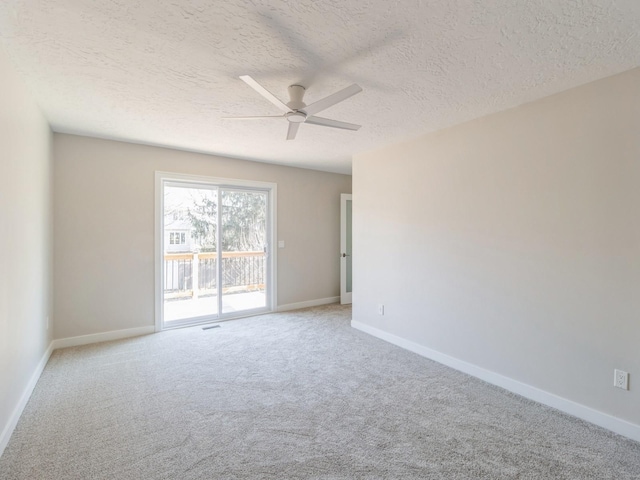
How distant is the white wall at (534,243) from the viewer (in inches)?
82.1

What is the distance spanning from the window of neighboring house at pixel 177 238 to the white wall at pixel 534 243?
2.98 m

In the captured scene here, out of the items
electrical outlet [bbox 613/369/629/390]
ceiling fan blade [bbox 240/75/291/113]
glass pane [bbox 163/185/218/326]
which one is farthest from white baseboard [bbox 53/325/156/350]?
electrical outlet [bbox 613/369/629/390]

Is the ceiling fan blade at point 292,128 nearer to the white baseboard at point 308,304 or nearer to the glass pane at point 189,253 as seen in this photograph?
the glass pane at point 189,253

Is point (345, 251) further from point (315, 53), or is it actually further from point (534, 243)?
point (315, 53)

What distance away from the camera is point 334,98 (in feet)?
6.77

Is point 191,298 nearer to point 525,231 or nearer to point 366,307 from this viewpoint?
point 366,307

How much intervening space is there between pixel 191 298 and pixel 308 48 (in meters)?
3.99

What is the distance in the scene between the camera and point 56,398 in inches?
98.0

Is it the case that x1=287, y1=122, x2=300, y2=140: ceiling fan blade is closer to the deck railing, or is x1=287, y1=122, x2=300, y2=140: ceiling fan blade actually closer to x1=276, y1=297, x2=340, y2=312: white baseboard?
the deck railing

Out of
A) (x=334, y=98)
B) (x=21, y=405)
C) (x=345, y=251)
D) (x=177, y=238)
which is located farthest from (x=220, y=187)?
(x=21, y=405)

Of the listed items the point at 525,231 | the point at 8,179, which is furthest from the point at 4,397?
the point at 525,231

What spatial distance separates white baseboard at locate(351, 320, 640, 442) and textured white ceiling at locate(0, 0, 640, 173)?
7.77 ft

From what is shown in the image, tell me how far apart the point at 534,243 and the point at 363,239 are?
6.92 ft

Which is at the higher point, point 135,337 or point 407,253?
point 407,253
